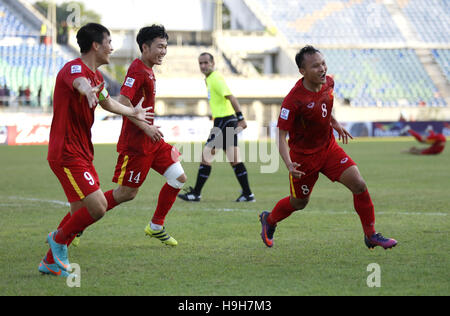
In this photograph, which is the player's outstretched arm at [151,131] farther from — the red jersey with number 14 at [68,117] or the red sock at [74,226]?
the red sock at [74,226]

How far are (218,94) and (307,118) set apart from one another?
15.1 feet

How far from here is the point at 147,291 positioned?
4906 mm

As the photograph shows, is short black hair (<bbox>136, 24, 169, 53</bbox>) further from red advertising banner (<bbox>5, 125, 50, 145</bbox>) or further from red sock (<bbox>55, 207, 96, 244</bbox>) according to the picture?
red advertising banner (<bbox>5, 125, 50, 145</bbox>)

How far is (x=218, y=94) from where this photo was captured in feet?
35.9

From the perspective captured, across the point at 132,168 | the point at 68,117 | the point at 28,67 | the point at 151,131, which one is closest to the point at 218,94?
the point at 132,168

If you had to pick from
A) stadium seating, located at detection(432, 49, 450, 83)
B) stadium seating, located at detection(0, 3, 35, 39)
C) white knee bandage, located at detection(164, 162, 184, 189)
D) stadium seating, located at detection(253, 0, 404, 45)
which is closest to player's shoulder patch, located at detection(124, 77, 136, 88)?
white knee bandage, located at detection(164, 162, 184, 189)

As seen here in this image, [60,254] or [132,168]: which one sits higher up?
[132,168]

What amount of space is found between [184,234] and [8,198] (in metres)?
4.84

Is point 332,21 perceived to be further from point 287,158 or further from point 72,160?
point 72,160

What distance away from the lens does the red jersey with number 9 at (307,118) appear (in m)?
6.38

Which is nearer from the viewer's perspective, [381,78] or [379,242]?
[379,242]

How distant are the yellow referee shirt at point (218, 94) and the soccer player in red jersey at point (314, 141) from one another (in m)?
4.32

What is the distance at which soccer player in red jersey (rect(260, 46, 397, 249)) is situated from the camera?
6367 mm

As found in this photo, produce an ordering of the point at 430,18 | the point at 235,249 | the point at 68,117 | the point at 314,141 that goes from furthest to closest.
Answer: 1. the point at 430,18
2. the point at 235,249
3. the point at 314,141
4. the point at 68,117
